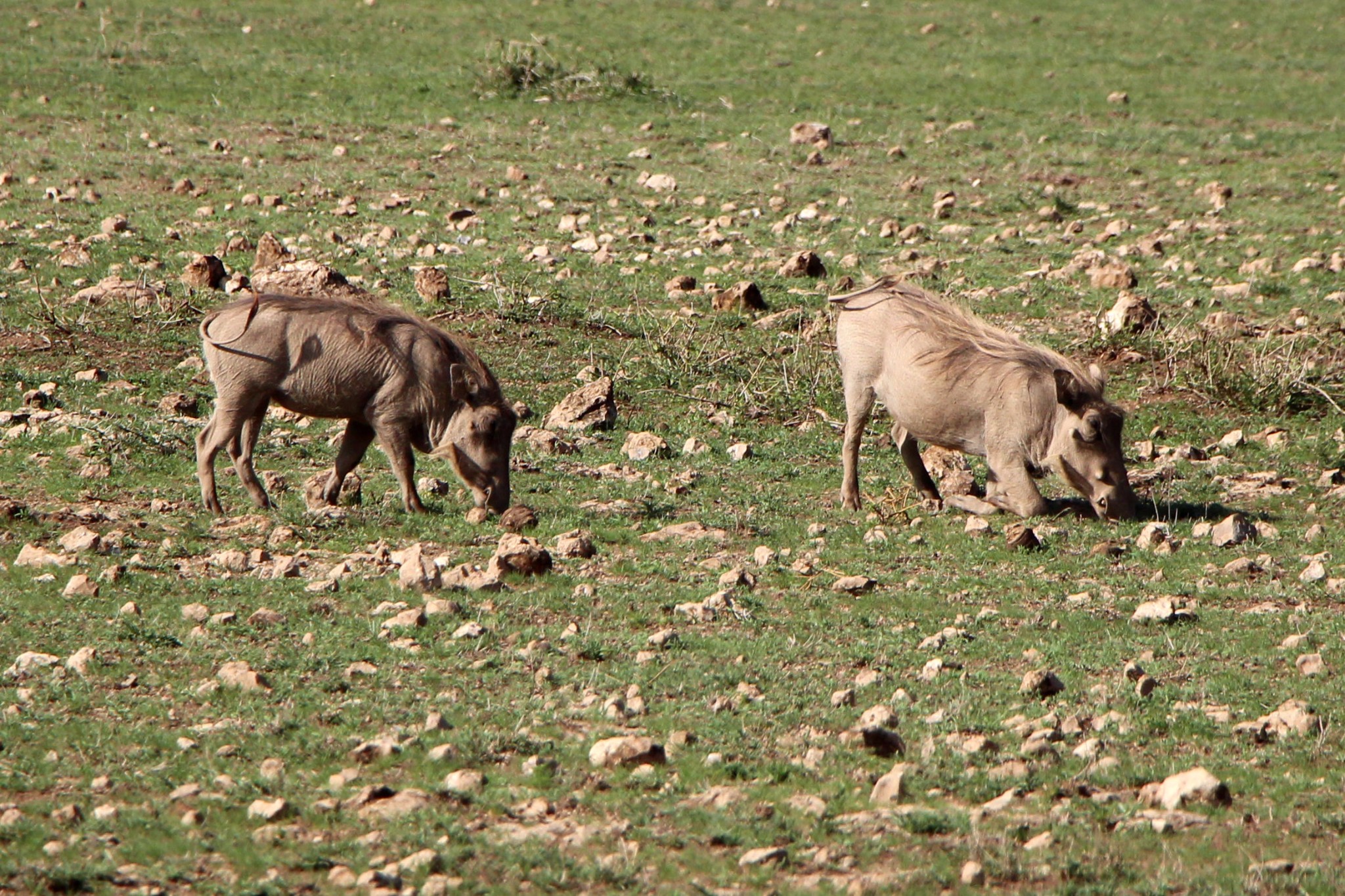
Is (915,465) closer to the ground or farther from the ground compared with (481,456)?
closer to the ground

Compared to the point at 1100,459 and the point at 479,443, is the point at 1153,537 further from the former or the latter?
the point at 479,443

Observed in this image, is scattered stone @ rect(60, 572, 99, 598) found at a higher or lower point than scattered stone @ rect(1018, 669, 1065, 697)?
lower

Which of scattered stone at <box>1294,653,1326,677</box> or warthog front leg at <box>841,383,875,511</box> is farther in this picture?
warthog front leg at <box>841,383,875,511</box>

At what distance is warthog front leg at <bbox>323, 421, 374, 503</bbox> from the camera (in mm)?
8602

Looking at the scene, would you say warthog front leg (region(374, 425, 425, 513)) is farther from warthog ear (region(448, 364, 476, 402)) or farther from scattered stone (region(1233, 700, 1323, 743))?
scattered stone (region(1233, 700, 1323, 743))

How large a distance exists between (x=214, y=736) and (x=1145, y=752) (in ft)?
9.92

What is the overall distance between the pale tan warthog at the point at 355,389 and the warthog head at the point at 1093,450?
9.59 ft

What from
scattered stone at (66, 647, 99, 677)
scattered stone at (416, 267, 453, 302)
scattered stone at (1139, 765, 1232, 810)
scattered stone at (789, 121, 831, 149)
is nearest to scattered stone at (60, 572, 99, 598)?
scattered stone at (66, 647, 99, 677)

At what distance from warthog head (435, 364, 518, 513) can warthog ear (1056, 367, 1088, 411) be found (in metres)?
2.86

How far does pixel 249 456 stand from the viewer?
845cm

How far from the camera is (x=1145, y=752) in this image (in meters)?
5.51

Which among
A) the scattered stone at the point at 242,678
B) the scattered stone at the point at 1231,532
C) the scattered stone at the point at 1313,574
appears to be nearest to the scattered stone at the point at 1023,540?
the scattered stone at the point at 1231,532

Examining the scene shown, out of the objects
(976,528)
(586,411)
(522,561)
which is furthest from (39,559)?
(976,528)

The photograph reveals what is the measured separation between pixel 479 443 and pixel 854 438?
2.04m
